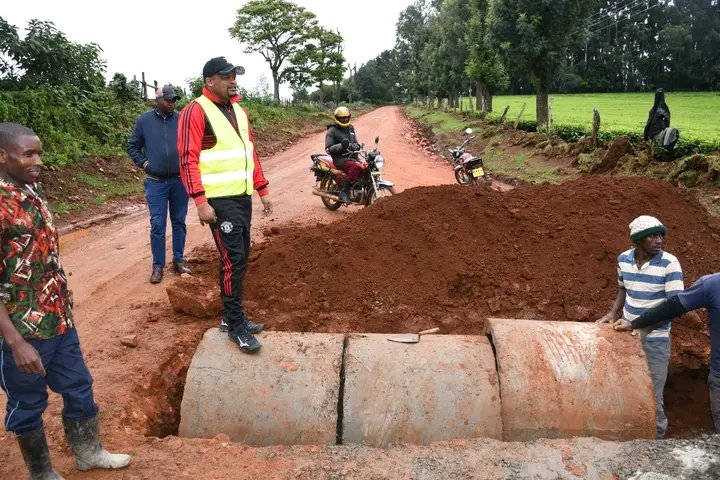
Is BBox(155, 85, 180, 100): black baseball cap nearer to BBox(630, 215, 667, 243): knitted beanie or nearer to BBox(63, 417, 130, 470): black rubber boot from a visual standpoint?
BBox(63, 417, 130, 470): black rubber boot

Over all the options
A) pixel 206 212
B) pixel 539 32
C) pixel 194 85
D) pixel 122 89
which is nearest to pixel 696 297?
pixel 206 212

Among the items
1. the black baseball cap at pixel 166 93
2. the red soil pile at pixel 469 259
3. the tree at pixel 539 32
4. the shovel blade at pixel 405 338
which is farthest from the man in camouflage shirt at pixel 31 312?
the tree at pixel 539 32

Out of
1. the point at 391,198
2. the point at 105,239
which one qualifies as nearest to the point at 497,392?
the point at 391,198

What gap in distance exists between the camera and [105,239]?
25.3 ft

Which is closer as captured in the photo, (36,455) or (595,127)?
(36,455)

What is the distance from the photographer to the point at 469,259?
5453 millimetres

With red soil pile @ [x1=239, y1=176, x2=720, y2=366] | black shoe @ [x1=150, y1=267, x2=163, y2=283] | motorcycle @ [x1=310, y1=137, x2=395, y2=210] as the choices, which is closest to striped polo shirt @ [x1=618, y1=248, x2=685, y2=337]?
red soil pile @ [x1=239, y1=176, x2=720, y2=366]

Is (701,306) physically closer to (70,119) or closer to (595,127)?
(595,127)

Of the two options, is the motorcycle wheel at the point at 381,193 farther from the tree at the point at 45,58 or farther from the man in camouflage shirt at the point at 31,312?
the tree at the point at 45,58

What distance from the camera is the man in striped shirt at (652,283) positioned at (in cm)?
354

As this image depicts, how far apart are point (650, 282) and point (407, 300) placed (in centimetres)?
209

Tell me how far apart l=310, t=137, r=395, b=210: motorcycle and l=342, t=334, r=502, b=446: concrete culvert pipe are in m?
4.63

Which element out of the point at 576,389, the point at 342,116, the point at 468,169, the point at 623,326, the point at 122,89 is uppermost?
the point at 122,89

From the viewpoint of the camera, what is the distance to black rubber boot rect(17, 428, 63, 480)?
8.67 feet
